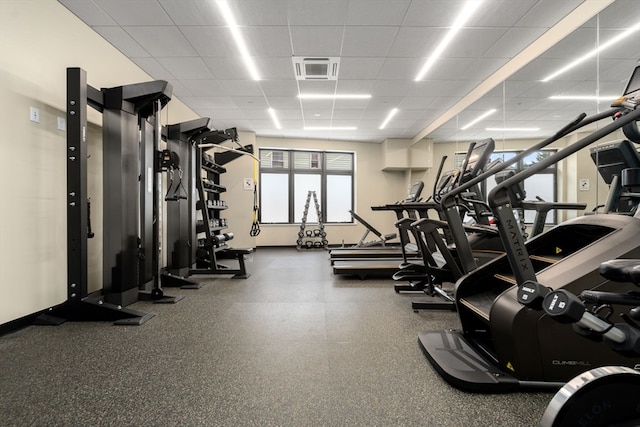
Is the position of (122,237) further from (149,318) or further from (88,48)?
(88,48)

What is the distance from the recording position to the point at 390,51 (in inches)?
157

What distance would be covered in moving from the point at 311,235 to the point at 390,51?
5.43 m

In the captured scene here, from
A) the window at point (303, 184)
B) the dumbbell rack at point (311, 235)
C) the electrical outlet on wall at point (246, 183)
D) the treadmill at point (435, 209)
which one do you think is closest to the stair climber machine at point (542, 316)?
the treadmill at point (435, 209)

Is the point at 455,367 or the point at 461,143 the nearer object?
the point at 455,367

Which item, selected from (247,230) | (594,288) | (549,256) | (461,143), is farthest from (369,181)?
(594,288)

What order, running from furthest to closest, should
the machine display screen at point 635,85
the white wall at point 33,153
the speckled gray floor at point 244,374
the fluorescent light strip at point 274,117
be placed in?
1. the fluorescent light strip at point 274,117
2. the white wall at point 33,153
3. the machine display screen at point 635,85
4. the speckled gray floor at point 244,374

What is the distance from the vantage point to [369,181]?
893cm

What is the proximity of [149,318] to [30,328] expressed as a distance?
0.91m

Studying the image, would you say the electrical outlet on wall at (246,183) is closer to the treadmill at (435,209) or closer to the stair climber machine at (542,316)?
the treadmill at (435,209)

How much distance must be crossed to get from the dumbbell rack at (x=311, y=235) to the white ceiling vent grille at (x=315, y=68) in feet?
13.4

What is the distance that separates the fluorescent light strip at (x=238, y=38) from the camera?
3162 mm

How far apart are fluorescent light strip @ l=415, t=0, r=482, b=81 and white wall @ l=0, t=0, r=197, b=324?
166 inches

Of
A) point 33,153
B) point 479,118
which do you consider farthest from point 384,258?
point 33,153

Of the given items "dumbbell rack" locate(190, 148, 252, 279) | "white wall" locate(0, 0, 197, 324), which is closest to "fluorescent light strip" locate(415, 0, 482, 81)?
"dumbbell rack" locate(190, 148, 252, 279)
